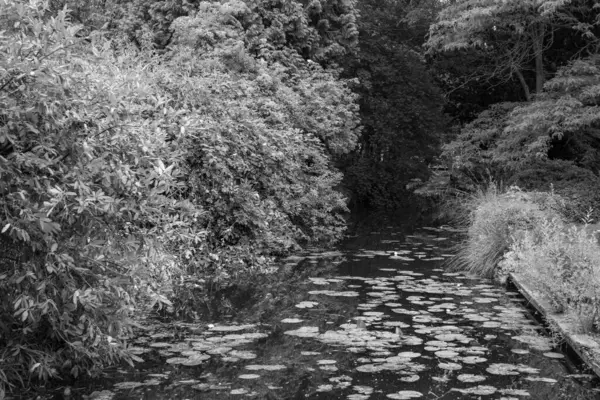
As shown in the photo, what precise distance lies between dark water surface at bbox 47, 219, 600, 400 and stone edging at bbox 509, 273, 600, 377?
0.13 m

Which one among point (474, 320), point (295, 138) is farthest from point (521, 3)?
point (474, 320)

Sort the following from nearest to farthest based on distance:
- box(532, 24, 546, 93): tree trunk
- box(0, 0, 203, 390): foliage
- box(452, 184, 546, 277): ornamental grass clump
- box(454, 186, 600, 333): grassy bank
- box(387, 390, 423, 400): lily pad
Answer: box(0, 0, 203, 390): foliage < box(387, 390, 423, 400): lily pad < box(454, 186, 600, 333): grassy bank < box(452, 184, 546, 277): ornamental grass clump < box(532, 24, 546, 93): tree trunk

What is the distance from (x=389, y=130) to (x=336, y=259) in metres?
15.3

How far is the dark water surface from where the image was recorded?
5258 mm

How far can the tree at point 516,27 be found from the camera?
18.2m

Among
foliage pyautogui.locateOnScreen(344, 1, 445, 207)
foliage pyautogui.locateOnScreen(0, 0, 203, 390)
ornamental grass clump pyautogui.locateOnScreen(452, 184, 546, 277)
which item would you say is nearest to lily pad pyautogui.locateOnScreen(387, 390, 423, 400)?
foliage pyautogui.locateOnScreen(0, 0, 203, 390)

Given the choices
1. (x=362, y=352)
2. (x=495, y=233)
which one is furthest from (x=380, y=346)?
(x=495, y=233)

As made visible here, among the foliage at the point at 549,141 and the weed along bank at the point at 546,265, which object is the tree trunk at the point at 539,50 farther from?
the weed along bank at the point at 546,265

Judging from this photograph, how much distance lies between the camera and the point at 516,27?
739 inches

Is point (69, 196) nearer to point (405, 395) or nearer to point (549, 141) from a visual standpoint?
point (405, 395)

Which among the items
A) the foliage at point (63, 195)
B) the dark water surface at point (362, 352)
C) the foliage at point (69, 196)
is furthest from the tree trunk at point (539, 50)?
the foliage at point (63, 195)

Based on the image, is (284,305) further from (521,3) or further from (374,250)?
(521,3)

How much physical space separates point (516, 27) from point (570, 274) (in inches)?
491

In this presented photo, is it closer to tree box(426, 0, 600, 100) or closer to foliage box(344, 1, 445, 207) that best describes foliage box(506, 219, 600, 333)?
tree box(426, 0, 600, 100)
